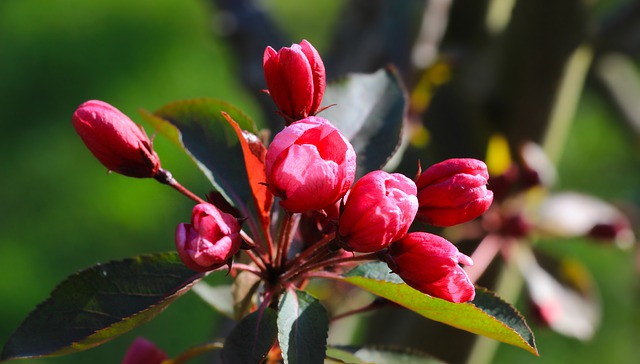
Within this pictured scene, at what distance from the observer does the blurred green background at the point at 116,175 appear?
11.9ft

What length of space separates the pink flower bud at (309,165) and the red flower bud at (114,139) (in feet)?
0.61

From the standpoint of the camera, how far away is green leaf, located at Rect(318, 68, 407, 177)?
1.05 meters

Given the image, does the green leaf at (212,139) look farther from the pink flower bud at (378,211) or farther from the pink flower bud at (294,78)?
the pink flower bud at (378,211)

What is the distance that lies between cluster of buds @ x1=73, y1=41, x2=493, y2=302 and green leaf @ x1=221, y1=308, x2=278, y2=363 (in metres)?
0.06

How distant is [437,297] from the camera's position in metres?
0.81

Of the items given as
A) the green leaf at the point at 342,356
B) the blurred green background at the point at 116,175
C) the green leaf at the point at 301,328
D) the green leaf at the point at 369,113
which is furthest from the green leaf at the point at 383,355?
the blurred green background at the point at 116,175

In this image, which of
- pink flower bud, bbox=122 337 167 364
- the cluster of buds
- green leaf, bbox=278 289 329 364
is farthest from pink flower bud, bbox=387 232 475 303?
pink flower bud, bbox=122 337 167 364

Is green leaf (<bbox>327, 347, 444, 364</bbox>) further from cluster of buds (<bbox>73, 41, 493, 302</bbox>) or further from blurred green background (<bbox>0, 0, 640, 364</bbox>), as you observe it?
blurred green background (<bbox>0, 0, 640, 364</bbox>)

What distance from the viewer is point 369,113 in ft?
3.63

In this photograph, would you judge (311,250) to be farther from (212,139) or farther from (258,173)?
(212,139)

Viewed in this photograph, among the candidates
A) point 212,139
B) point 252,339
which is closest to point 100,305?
point 252,339

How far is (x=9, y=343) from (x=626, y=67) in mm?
1902

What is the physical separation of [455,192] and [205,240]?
237 mm

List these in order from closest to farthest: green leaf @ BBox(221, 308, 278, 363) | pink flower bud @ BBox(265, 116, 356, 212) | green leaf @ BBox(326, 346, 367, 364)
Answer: pink flower bud @ BBox(265, 116, 356, 212), green leaf @ BBox(221, 308, 278, 363), green leaf @ BBox(326, 346, 367, 364)
